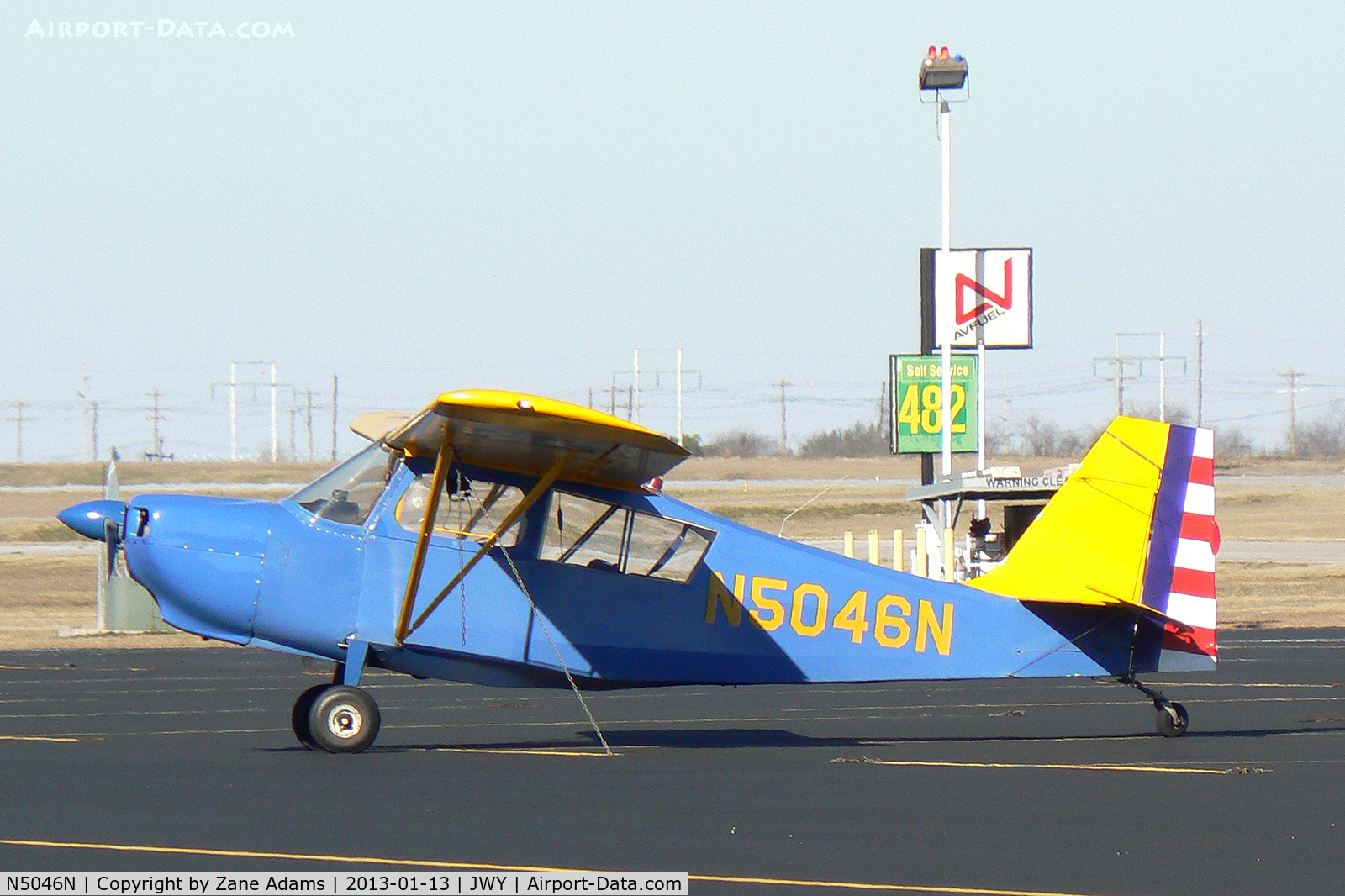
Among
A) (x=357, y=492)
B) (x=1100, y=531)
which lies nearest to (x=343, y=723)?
(x=357, y=492)

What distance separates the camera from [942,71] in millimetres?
22047

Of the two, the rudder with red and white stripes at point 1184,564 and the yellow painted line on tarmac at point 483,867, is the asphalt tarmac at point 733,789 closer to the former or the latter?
the yellow painted line on tarmac at point 483,867

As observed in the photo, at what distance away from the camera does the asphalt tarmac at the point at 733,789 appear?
627cm

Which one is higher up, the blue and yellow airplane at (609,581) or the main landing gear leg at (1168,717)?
the blue and yellow airplane at (609,581)

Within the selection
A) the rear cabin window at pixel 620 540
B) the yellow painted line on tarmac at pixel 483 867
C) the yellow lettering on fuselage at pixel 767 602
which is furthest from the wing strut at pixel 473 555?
the yellow painted line on tarmac at pixel 483 867

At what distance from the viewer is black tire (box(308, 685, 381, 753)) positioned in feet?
32.6

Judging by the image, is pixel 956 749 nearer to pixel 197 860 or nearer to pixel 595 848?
pixel 595 848

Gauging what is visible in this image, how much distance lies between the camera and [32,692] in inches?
591

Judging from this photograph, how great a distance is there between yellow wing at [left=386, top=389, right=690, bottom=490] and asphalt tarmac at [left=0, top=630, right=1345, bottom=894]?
1.92 meters

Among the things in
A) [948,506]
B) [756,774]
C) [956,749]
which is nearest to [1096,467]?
[956,749]

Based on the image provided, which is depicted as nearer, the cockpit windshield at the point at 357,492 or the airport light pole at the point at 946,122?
the cockpit windshield at the point at 357,492

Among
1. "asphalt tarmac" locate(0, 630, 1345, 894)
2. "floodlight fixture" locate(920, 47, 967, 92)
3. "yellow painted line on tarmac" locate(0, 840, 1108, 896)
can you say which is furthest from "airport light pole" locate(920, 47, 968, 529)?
"yellow painted line on tarmac" locate(0, 840, 1108, 896)

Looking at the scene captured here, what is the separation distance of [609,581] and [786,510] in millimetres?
45014

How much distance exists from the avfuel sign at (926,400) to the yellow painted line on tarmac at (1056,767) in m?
22.1
